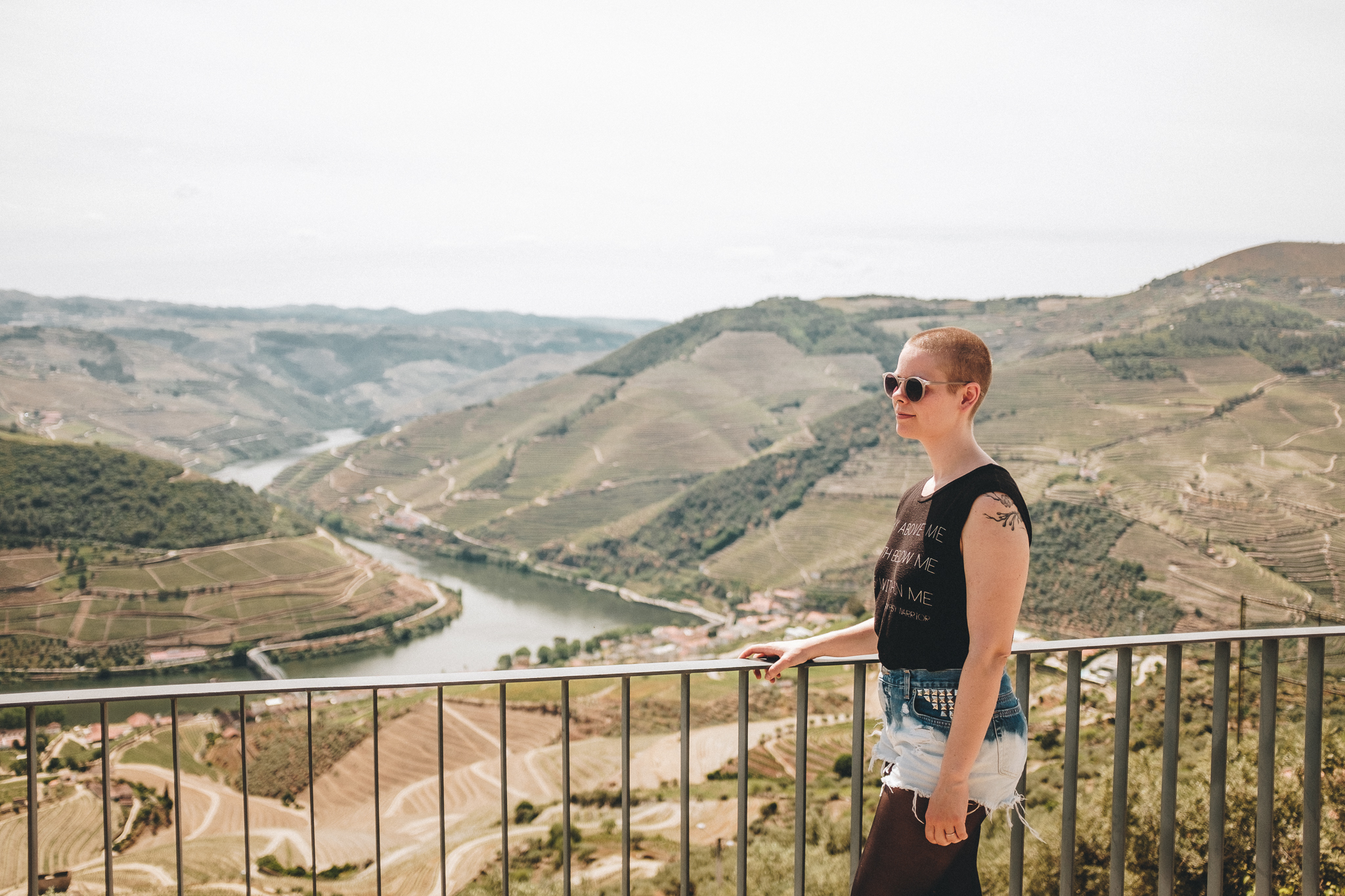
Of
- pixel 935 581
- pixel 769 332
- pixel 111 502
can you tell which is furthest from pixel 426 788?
pixel 769 332

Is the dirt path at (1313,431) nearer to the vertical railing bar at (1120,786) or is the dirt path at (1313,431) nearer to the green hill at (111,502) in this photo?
the vertical railing bar at (1120,786)

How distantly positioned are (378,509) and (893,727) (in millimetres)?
81038

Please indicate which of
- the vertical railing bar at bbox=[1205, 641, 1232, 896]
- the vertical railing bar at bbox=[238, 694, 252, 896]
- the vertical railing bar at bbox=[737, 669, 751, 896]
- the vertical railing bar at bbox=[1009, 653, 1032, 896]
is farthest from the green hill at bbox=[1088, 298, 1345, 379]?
the vertical railing bar at bbox=[238, 694, 252, 896]

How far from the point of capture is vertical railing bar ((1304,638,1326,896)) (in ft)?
6.10

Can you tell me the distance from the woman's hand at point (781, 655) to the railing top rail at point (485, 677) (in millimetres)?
27

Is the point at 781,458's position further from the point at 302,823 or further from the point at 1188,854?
the point at 1188,854

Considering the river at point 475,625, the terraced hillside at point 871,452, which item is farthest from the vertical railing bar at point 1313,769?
the river at point 475,625

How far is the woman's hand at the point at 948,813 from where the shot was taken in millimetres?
1312

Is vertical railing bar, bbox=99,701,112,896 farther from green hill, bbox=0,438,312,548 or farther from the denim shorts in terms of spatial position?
green hill, bbox=0,438,312,548

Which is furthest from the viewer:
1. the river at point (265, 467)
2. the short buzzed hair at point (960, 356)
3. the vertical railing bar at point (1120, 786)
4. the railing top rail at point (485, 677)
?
the river at point (265, 467)

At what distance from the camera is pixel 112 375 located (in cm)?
13150

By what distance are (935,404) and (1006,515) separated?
0.22 m

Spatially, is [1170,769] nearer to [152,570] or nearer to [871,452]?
[152,570]

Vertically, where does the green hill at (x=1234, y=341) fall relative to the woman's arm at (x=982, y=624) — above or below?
above
